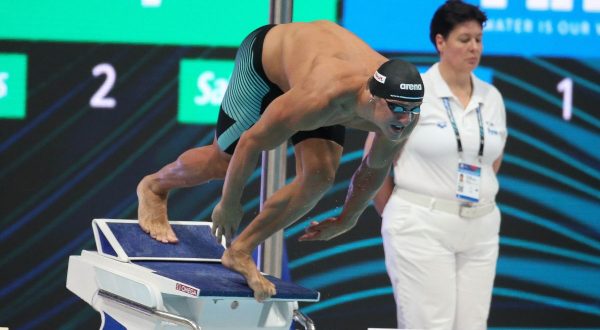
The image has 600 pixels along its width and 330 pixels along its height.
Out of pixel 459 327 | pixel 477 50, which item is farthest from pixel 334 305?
pixel 477 50

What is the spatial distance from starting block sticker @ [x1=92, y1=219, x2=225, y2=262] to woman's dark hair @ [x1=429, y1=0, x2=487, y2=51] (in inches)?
65.4

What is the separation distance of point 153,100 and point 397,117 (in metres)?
3.02

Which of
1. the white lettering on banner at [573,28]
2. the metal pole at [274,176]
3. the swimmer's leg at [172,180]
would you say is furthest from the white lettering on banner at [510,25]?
the swimmer's leg at [172,180]

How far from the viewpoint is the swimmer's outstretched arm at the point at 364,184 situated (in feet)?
13.5

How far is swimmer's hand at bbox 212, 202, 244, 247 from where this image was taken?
4180 mm

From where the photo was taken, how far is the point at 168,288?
3.92m

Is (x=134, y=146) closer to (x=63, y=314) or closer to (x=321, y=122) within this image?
(x=63, y=314)

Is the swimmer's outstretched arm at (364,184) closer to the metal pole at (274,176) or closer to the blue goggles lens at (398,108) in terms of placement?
the blue goggles lens at (398,108)

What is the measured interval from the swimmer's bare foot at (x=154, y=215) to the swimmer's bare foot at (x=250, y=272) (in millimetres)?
569

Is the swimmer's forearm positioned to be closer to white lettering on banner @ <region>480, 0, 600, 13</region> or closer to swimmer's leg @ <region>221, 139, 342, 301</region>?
swimmer's leg @ <region>221, 139, 342, 301</region>

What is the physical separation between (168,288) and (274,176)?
1.51 m

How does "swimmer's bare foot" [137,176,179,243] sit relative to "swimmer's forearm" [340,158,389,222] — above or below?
below

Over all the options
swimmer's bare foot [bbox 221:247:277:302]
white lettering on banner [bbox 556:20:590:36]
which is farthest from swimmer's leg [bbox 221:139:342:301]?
white lettering on banner [bbox 556:20:590:36]

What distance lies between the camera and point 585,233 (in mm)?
6594
